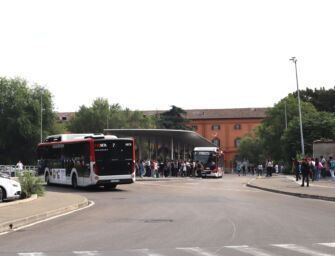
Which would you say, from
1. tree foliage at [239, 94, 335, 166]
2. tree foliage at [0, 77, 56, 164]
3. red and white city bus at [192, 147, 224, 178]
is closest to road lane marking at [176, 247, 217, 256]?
red and white city bus at [192, 147, 224, 178]

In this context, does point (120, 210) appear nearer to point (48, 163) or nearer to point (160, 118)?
point (48, 163)

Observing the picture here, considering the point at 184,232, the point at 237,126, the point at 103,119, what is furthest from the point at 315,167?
the point at 237,126

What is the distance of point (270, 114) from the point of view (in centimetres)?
10450

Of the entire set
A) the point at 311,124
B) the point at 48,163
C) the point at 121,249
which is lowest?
the point at 121,249

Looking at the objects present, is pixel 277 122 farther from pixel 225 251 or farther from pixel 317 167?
pixel 225 251

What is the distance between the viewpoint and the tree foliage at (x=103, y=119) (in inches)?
4294

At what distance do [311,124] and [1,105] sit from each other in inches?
1754

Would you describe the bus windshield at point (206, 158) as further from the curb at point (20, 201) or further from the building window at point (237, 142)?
the building window at point (237, 142)

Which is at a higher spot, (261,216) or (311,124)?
(311,124)

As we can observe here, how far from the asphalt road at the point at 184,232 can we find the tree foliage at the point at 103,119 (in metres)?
88.0

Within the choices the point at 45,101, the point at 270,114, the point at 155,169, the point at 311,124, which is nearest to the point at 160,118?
the point at 270,114

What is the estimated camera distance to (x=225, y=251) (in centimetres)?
1083

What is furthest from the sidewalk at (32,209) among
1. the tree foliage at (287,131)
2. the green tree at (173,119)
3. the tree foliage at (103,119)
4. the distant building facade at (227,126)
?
the distant building facade at (227,126)

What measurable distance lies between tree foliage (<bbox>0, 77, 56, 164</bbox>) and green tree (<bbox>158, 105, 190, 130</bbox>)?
136ft
